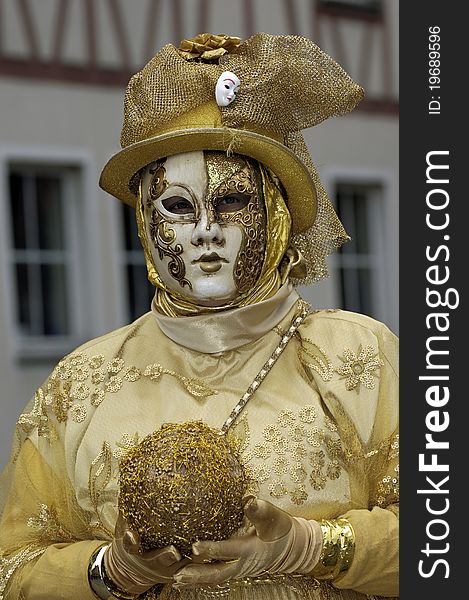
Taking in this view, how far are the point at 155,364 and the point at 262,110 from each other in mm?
647

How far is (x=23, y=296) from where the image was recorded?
11.3 meters

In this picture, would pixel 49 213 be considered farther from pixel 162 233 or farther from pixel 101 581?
pixel 101 581

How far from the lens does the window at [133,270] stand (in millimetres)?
11664

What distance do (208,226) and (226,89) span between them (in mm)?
315

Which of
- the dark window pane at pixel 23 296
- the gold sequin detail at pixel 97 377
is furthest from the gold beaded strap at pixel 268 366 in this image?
the dark window pane at pixel 23 296

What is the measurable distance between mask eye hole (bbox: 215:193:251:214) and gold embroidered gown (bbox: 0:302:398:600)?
0.88 ft

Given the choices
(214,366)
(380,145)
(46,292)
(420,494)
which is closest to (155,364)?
(214,366)

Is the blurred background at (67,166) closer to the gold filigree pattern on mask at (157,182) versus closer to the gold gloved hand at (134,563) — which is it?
the gold filigree pattern on mask at (157,182)

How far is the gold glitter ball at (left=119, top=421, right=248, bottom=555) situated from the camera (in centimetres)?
316

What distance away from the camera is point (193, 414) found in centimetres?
362

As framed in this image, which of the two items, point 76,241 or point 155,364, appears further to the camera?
point 76,241

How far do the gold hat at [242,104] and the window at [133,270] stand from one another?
7865 mm

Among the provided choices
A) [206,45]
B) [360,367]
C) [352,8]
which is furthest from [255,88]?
[352,8]

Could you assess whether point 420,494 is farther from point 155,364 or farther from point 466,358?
point 155,364
